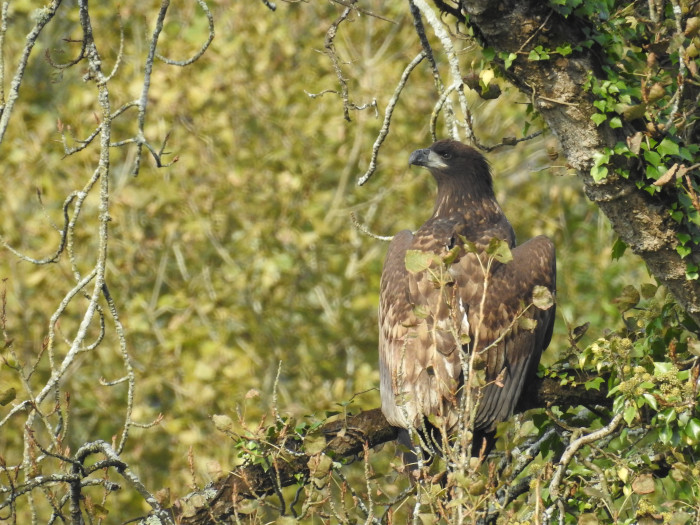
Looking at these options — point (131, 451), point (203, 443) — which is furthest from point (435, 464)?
point (131, 451)

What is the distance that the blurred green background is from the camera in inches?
454

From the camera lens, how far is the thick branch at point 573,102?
4211mm

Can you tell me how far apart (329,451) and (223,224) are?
280 inches

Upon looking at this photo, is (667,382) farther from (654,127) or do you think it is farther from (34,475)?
(34,475)

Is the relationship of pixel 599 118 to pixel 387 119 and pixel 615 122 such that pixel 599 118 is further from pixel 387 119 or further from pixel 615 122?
pixel 387 119

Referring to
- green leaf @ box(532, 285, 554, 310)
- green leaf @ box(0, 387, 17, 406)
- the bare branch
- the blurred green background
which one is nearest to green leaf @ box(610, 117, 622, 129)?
green leaf @ box(532, 285, 554, 310)

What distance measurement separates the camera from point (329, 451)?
4785 millimetres

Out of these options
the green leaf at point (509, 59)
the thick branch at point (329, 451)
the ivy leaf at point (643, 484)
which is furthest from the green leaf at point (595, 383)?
the green leaf at point (509, 59)

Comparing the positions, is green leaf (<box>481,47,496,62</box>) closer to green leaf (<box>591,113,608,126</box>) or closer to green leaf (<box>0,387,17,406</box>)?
green leaf (<box>591,113,608,126</box>)

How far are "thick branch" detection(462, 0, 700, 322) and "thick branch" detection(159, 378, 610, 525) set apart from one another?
839 mm

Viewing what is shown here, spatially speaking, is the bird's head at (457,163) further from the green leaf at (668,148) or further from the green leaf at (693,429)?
the green leaf at (693,429)

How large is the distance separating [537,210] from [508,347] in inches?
307

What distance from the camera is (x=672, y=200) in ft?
14.4

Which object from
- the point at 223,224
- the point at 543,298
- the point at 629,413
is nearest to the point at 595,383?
the point at 629,413
